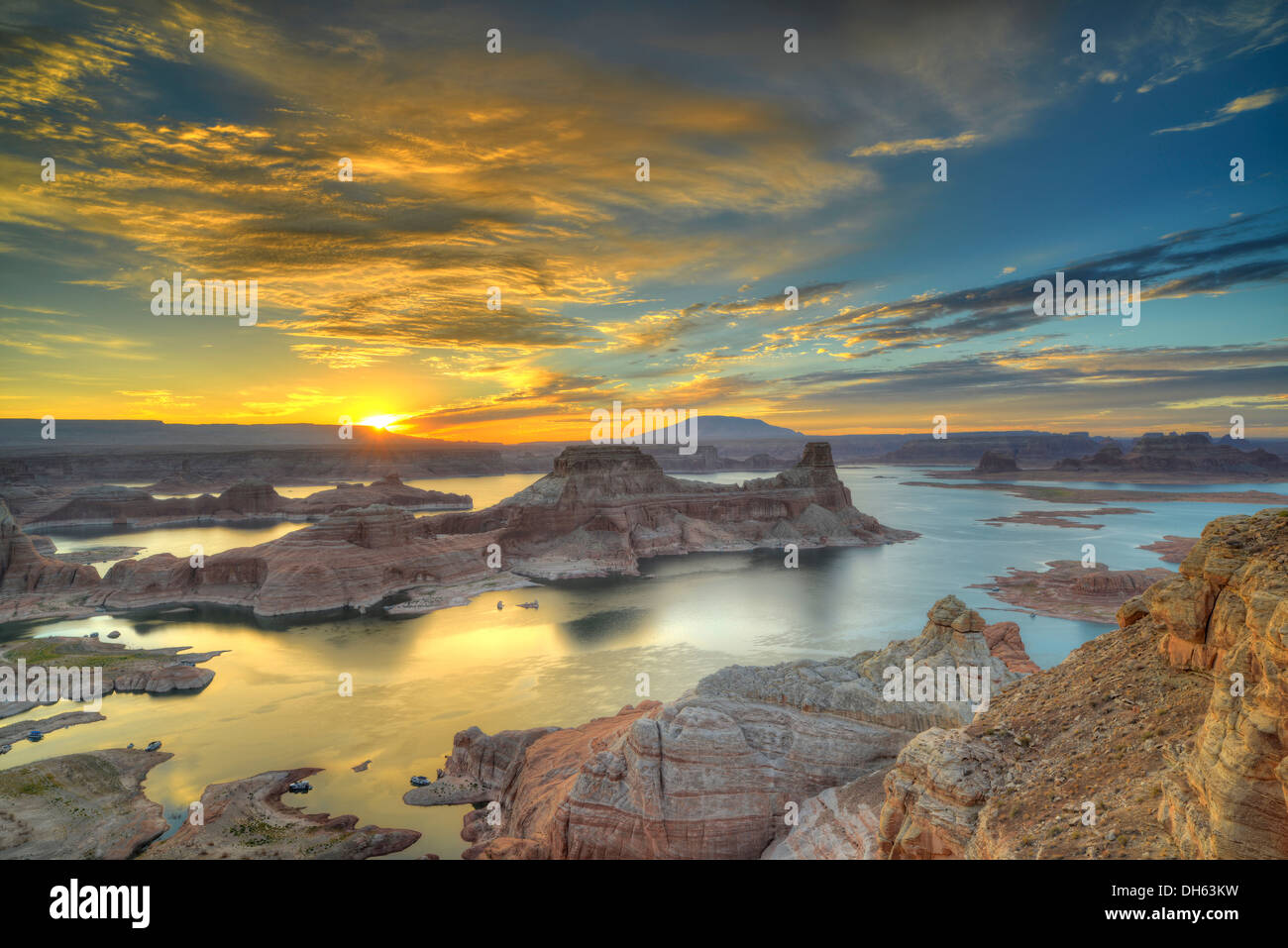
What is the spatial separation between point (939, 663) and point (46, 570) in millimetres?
84692

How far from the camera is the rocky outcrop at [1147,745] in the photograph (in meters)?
7.49

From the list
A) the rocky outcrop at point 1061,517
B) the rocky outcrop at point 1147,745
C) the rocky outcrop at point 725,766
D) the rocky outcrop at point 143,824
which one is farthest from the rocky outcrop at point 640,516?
the rocky outcrop at point 1147,745

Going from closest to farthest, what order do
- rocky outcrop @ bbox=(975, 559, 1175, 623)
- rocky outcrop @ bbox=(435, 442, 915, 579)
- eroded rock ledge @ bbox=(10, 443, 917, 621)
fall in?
rocky outcrop @ bbox=(975, 559, 1175, 623) < eroded rock ledge @ bbox=(10, 443, 917, 621) < rocky outcrop @ bbox=(435, 442, 915, 579)

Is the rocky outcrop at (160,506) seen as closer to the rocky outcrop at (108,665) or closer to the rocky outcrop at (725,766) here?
the rocky outcrop at (108,665)

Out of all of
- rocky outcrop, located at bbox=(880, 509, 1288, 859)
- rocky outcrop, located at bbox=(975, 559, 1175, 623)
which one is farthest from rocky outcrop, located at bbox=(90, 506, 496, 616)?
rocky outcrop, located at bbox=(880, 509, 1288, 859)

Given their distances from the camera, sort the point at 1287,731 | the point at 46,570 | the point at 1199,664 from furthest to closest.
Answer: the point at 46,570 < the point at 1199,664 < the point at 1287,731

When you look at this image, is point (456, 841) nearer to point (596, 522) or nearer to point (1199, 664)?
point (1199, 664)

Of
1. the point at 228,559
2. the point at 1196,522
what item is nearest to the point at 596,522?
the point at 228,559

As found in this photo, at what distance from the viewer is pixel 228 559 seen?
66125 mm

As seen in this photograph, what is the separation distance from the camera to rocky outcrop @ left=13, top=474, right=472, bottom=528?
124500 mm

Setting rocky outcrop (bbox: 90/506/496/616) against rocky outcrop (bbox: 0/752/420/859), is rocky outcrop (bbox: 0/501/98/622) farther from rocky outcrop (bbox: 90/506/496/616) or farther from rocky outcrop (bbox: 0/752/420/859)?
rocky outcrop (bbox: 0/752/420/859)

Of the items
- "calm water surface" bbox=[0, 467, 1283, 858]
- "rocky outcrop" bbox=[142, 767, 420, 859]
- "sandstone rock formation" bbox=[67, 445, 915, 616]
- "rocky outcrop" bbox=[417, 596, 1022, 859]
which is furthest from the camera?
"sandstone rock formation" bbox=[67, 445, 915, 616]

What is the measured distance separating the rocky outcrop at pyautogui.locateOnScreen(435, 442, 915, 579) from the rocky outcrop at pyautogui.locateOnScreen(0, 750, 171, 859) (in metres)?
49.6

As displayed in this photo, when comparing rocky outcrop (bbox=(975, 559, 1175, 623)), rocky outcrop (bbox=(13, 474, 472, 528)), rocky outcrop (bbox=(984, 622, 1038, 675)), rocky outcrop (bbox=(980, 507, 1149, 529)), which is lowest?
Result: rocky outcrop (bbox=(975, 559, 1175, 623))
